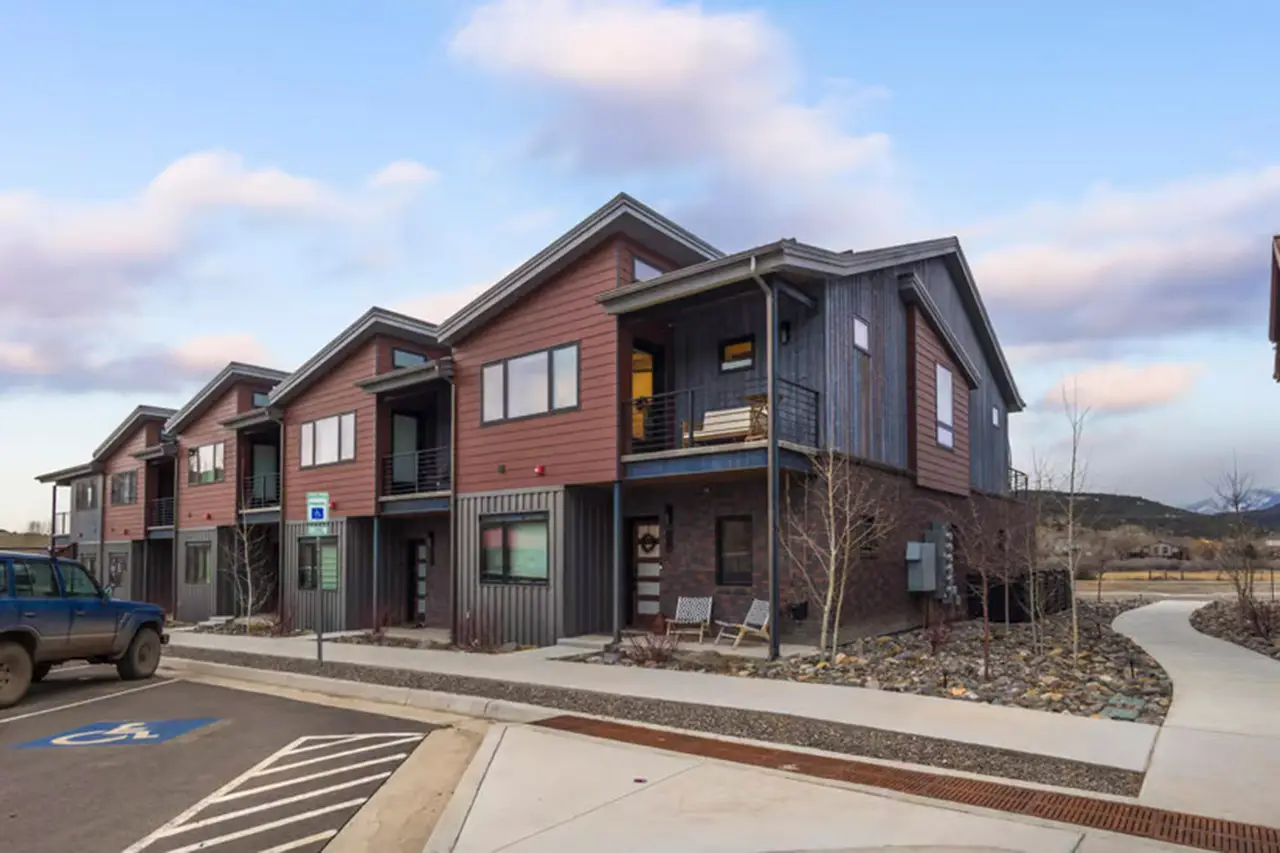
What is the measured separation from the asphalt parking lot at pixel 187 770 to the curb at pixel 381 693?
2.40ft

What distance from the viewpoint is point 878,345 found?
55.4 ft

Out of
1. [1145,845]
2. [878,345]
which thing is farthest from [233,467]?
[1145,845]

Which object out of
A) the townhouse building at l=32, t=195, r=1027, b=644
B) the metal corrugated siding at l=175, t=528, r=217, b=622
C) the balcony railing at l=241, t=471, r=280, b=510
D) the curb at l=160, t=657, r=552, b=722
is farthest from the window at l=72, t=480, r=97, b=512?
the curb at l=160, t=657, r=552, b=722

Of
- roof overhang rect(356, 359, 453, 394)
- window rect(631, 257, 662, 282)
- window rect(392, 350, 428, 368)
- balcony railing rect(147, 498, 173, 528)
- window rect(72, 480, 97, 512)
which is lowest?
balcony railing rect(147, 498, 173, 528)

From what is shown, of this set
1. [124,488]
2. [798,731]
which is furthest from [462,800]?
[124,488]

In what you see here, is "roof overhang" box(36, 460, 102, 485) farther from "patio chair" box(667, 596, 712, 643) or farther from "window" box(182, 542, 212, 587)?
"patio chair" box(667, 596, 712, 643)

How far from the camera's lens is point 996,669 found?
1203 cm

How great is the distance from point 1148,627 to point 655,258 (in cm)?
1217

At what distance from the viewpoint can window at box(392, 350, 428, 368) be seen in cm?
2259

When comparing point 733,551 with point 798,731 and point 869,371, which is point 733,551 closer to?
point 869,371

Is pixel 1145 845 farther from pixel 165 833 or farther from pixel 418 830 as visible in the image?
pixel 165 833

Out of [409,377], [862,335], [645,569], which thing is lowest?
[645,569]

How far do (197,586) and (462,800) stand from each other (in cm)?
2591

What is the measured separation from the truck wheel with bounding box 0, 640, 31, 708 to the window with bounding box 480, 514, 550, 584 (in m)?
7.84
